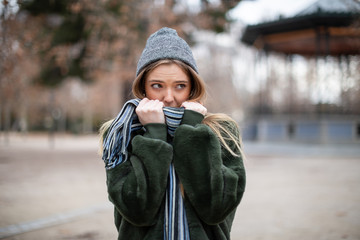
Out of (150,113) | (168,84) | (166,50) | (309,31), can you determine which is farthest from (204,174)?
(309,31)

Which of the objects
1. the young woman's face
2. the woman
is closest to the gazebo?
the young woman's face

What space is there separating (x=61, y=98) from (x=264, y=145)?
2861 centimetres

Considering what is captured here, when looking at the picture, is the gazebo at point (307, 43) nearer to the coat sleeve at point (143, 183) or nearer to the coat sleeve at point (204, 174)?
the coat sleeve at point (204, 174)

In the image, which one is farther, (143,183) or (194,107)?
(194,107)

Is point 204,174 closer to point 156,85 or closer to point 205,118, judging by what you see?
point 205,118

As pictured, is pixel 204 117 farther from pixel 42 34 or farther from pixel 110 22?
pixel 42 34

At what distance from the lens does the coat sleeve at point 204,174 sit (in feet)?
4.19

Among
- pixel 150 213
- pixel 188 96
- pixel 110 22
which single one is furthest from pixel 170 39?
pixel 110 22

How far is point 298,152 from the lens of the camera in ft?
42.7

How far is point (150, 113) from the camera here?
1358mm

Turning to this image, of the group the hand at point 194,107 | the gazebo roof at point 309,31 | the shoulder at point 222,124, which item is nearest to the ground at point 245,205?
the shoulder at point 222,124

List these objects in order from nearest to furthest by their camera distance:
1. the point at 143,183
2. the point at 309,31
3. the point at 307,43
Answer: the point at 143,183, the point at 309,31, the point at 307,43

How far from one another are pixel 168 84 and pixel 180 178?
1.67ft

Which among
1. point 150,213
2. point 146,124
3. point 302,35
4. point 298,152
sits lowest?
point 298,152
